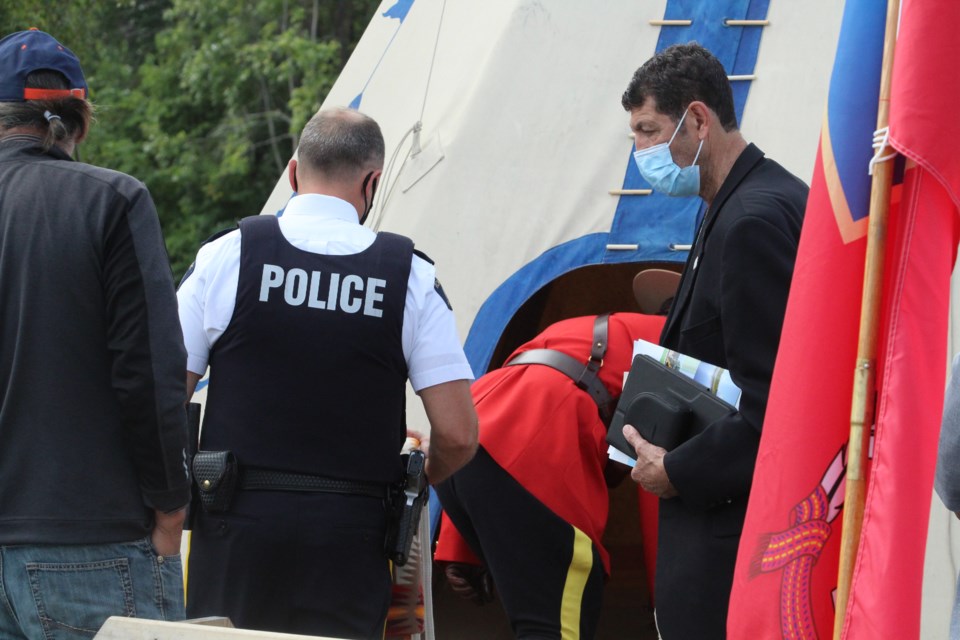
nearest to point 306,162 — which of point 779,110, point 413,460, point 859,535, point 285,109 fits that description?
point 413,460

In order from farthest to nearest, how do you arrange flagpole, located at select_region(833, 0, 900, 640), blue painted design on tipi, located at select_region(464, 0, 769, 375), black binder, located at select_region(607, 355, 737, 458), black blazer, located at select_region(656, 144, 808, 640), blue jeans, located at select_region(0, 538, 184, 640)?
blue painted design on tipi, located at select_region(464, 0, 769, 375) → black binder, located at select_region(607, 355, 737, 458) → black blazer, located at select_region(656, 144, 808, 640) → blue jeans, located at select_region(0, 538, 184, 640) → flagpole, located at select_region(833, 0, 900, 640)

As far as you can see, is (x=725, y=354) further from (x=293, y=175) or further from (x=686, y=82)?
(x=293, y=175)

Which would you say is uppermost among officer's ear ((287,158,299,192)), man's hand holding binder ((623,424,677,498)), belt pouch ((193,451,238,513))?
officer's ear ((287,158,299,192))

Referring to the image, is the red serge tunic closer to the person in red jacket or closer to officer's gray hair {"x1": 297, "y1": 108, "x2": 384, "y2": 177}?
the person in red jacket

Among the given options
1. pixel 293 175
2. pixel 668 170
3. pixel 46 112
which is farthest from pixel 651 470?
pixel 46 112

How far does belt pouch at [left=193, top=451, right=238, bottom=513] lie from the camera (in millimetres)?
2963

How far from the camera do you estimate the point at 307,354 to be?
3.01 meters

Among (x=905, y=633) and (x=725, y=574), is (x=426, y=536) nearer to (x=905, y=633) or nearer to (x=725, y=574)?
(x=725, y=574)

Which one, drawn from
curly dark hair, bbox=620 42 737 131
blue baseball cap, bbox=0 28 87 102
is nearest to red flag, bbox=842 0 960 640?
curly dark hair, bbox=620 42 737 131

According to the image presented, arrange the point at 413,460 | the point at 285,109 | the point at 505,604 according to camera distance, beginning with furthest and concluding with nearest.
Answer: the point at 285,109
the point at 505,604
the point at 413,460

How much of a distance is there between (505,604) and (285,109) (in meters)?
11.0

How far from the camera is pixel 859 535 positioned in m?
2.39

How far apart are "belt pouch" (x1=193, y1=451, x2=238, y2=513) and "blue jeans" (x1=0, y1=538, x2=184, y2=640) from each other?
0.38 meters

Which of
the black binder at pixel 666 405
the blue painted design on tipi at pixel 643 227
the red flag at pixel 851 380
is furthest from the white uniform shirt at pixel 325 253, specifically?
the blue painted design on tipi at pixel 643 227
